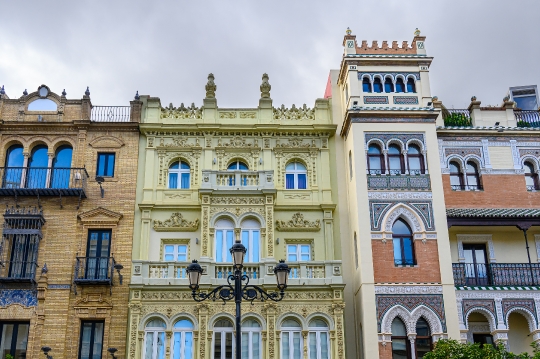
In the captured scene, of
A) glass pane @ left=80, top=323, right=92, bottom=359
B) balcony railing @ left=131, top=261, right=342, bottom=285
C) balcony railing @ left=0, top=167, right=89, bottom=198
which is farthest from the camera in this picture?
balcony railing @ left=0, top=167, right=89, bottom=198

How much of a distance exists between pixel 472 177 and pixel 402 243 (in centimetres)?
489

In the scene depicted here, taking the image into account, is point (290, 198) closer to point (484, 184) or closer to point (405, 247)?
point (405, 247)

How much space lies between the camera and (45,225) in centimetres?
2592

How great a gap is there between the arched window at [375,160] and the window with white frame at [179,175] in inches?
293

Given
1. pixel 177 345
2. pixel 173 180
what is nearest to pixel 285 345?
pixel 177 345

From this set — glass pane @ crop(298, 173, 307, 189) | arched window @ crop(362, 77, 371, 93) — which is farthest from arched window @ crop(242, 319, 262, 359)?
arched window @ crop(362, 77, 371, 93)

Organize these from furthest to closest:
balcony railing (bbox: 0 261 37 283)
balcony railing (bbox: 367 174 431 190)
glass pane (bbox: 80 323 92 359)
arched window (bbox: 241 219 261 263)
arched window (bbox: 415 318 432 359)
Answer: balcony railing (bbox: 367 174 431 190) < arched window (bbox: 241 219 261 263) < balcony railing (bbox: 0 261 37 283) < glass pane (bbox: 80 323 92 359) < arched window (bbox: 415 318 432 359)

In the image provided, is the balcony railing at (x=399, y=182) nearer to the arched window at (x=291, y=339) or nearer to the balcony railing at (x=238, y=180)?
the balcony railing at (x=238, y=180)

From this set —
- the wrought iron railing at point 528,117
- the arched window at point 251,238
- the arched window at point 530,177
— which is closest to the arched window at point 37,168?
the arched window at point 251,238

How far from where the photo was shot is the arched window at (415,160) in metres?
26.2

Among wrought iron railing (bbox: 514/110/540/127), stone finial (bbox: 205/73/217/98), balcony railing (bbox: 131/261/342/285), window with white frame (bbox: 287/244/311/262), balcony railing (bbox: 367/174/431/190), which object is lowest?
balcony railing (bbox: 131/261/342/285)

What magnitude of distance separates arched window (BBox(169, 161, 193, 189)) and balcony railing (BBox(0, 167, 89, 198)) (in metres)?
3.39

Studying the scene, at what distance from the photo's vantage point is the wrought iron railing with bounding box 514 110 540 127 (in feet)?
94.1

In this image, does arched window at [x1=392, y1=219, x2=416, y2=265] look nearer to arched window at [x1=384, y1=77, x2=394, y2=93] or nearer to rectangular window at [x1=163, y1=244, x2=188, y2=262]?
arched window at [x1=384, y1=77, x2=394, y2=93]
